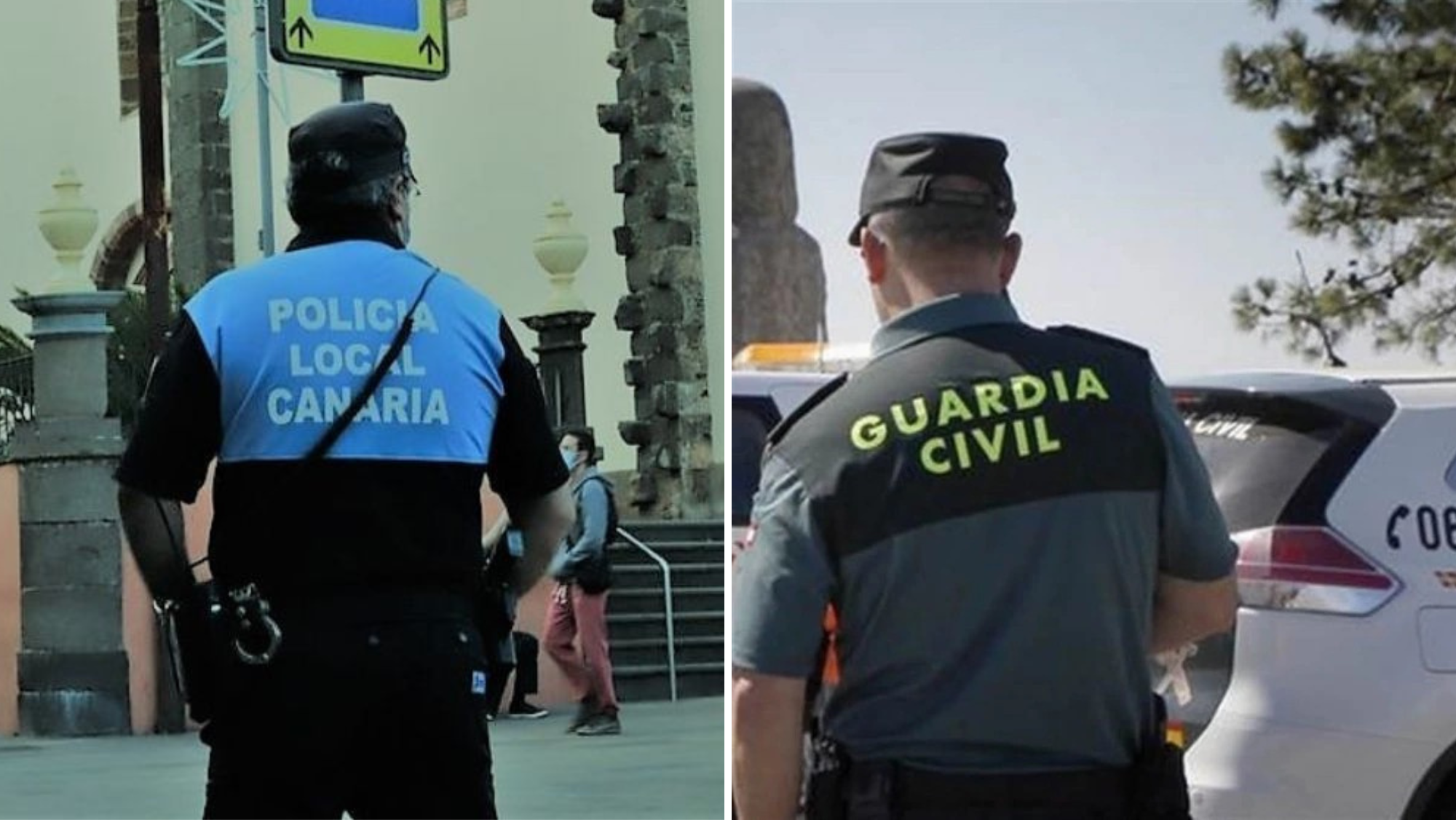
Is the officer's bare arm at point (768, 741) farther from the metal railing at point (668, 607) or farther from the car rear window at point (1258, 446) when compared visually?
the metal railing at point (668, 607)

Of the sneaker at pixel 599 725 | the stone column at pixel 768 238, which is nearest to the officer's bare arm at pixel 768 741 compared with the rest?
the sneaker at pixel 599 725

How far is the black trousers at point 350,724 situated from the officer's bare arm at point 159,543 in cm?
20

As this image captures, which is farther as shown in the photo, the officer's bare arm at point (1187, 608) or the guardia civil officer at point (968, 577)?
the officer's bare arm at point (1187, 608)

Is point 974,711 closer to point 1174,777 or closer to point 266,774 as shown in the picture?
point 1174,777

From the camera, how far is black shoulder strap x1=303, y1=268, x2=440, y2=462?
12.2ft

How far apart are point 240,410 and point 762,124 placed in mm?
15861

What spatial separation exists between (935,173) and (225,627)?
1189 millimetres

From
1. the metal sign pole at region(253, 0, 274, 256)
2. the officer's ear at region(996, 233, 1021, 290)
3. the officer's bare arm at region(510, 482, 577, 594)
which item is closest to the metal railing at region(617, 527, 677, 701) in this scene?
the metal sign pole at region(253, 0, 274, 256)

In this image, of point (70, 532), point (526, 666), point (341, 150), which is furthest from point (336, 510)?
point (70, 532)

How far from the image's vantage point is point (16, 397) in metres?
14.8

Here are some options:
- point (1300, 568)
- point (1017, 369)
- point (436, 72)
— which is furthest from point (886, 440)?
point (436, 72)

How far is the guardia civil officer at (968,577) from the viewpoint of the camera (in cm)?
319

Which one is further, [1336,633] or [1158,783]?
[1336,633]

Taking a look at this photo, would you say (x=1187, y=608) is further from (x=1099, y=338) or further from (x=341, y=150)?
(x=341, y=150)
